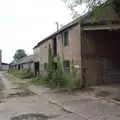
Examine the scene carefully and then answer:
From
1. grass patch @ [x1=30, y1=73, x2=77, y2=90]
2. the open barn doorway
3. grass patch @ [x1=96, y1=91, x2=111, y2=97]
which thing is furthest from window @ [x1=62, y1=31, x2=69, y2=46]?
grass patch @ [x1=96, y1=91, x2=111, y2=97]

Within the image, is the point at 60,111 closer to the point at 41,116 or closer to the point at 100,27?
the point at 41,116

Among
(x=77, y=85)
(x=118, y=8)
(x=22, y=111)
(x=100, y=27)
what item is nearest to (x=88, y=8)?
(x=118, y=8)

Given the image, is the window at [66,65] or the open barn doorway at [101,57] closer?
the open barn doorway at [101,57]

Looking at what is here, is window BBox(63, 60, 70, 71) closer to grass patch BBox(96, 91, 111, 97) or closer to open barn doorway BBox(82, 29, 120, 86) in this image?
open barn doorway BBox(82, 29, 120, 86)

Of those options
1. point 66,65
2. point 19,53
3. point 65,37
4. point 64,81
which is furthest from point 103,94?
point 19,53

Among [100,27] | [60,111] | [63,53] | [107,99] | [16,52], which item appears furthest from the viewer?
[16,52]

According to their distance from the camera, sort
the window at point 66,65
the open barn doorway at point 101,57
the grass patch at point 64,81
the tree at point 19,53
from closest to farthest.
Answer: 1. the open barn doorway at point 101,57
2. the grass patch at point 64,81
3. the window at point 66,65
4. the tree at point 19,53

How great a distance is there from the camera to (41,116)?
14.3 meters

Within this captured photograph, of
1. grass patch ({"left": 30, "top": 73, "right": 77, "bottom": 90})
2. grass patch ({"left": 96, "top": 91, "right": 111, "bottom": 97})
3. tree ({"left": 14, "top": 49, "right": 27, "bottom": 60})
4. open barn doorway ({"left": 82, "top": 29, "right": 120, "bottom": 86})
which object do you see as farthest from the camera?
tree ({"left": 14, "top": 49, "right": 27, "bottom": 60})

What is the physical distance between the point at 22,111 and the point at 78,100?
4693mm

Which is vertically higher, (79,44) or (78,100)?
(79,44)

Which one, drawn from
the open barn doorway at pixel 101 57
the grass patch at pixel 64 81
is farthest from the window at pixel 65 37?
the open barn doorway at pixel 101 57

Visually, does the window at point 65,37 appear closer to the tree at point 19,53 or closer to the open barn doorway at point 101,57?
the open barn doorway at point 101,57

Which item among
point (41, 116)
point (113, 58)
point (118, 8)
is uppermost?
point (118, 8)
